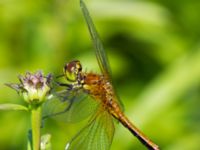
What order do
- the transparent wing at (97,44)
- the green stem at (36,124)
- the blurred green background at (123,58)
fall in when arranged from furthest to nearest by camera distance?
the blurred green background at (123,58) < the transparent wing at (97,44) < the green stem at (36,124)

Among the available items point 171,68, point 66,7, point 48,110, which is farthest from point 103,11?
point 48,110

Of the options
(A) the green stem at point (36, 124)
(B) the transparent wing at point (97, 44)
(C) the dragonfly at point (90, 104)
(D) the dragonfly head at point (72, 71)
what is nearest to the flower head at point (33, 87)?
(A) the green stem at point (36, 124)

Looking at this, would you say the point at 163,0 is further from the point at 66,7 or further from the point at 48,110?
the point at 48,110

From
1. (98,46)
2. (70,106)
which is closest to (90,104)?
(70,106)

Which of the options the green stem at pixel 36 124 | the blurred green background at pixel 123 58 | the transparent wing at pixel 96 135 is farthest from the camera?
the blurred green background at pixel 123 58

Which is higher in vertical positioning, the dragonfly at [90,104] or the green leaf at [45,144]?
the dragonfly at [90,104]

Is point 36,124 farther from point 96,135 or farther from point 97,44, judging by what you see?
point 97,44

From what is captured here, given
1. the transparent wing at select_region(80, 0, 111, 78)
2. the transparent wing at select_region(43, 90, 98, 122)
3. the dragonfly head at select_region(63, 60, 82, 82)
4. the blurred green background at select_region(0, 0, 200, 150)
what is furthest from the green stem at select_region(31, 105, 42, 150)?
the blurred green background at select_region(0, 0, 200, 150)

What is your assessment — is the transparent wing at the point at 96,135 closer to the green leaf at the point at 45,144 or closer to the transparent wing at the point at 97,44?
the transparent wing at the point at 97,44

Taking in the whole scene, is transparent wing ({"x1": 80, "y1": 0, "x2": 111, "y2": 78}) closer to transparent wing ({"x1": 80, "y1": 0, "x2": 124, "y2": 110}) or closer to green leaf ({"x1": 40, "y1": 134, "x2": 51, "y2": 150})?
transparent wing ({"x1": 80, "y1": 0, "x2": 124, "y2": 110})

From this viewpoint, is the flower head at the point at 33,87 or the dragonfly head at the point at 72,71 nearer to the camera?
the flower head at the point at 33,87

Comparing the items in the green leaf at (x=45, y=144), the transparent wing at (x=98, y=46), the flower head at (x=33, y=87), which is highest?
the transparent wing at (x=98, y=46)
